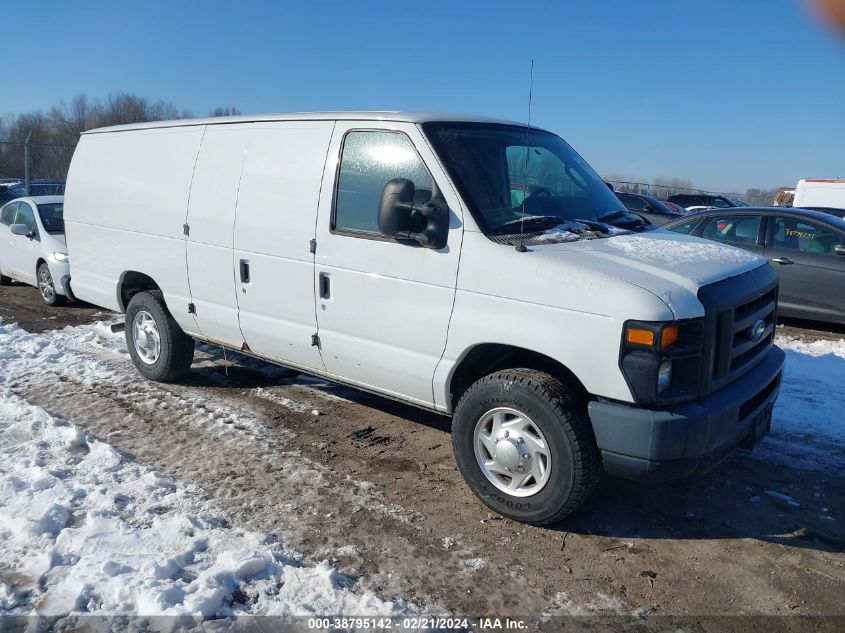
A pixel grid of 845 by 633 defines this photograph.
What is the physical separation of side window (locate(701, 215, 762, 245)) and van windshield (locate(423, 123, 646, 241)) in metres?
5.25

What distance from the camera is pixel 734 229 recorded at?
31.2 feet

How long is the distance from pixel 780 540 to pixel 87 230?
629 cm

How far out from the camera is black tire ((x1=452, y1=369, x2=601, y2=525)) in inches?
141

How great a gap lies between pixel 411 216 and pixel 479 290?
23.8 inches

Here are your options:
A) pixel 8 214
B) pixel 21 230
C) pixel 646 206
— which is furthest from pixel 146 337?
pixel 646 206

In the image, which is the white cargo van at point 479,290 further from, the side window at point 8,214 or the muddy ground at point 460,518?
the side window at point 8,214

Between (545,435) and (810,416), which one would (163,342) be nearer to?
(545,435)

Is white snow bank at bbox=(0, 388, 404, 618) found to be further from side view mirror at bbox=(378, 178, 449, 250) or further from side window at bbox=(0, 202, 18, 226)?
side window at bbox=(0, 202, 18, 226)

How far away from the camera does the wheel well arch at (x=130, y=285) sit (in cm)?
635

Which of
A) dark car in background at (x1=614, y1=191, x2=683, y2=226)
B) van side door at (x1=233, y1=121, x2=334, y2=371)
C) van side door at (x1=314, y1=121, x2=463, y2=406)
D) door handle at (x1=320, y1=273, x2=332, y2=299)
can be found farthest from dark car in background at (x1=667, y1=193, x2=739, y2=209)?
door handle at (x1=320, y1=273, x2=332, y2=299)

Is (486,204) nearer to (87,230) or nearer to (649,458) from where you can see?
(649,458)

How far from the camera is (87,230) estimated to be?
261 inches

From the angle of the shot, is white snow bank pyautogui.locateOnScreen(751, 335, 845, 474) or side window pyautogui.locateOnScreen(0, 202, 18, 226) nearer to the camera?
white snow bank pyautogui.locateOnScreen(751, 335, 845, 474)

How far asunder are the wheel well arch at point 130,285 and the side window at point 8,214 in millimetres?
5697
